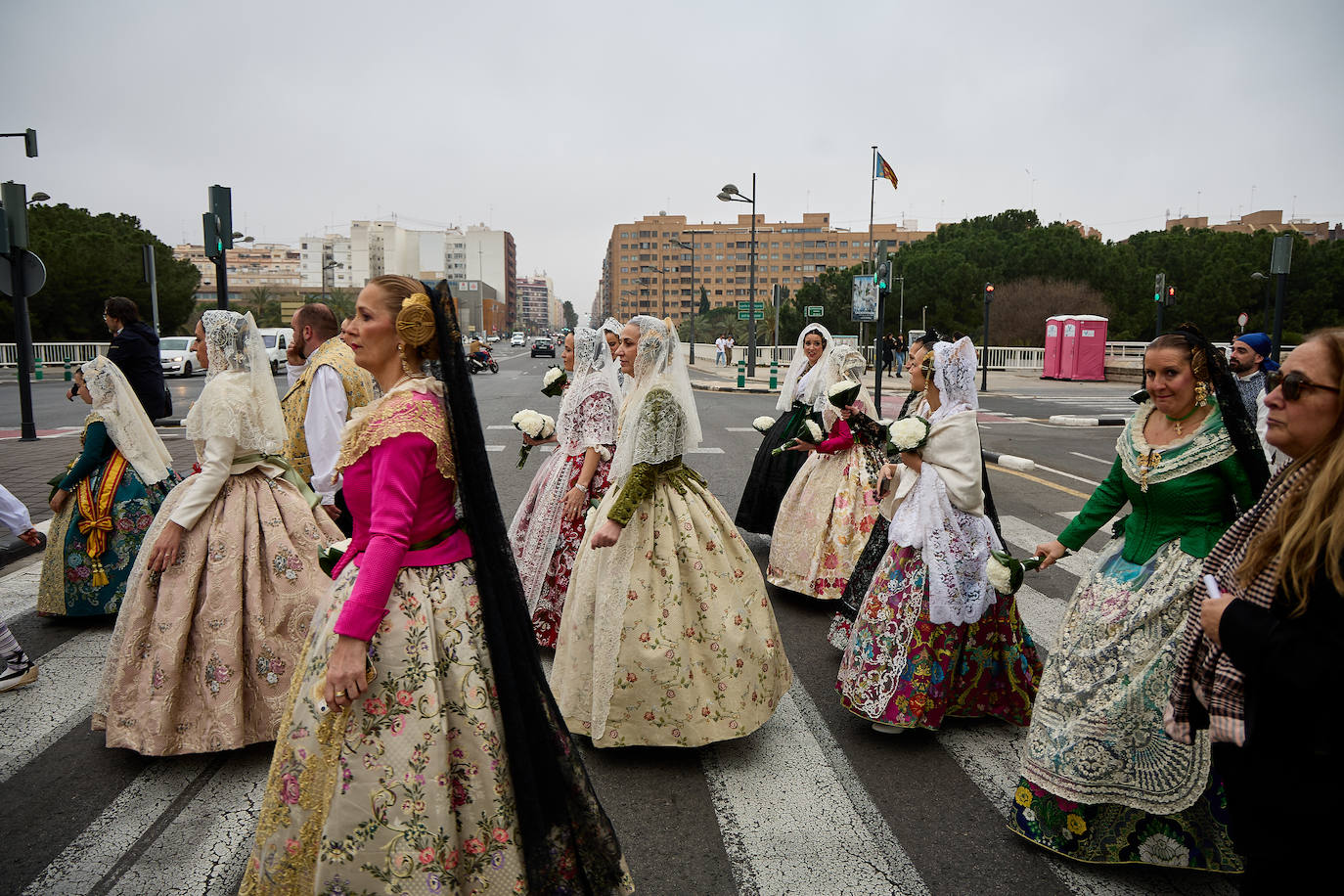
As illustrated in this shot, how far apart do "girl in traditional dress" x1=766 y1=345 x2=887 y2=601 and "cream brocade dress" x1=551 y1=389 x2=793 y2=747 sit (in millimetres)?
2205

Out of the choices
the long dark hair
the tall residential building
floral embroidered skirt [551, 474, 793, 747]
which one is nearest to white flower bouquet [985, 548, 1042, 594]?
floral embroidered skirt [551, 474, 793, 747]

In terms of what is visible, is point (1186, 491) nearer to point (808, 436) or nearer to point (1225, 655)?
point (1225, 655)

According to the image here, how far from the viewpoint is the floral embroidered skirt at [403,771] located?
7.33ft

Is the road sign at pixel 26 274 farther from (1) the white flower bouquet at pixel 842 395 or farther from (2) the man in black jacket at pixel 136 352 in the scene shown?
(1) the white flower bouquet at pixel 842 395

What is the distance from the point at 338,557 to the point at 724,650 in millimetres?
1787

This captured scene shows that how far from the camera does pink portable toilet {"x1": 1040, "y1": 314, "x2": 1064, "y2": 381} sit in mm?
34156

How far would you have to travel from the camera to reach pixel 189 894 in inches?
115

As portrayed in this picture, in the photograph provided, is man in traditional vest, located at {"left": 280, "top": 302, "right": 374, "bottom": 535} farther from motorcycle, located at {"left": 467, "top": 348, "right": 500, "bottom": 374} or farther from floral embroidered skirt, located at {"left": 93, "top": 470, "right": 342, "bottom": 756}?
motorcycle, located at {"left": 467, "top": 348, "right": 500, "bottom": 374}

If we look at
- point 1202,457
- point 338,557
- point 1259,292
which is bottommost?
point 338,557

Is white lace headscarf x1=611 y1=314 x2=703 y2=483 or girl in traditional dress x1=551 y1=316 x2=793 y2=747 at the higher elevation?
white lace headscarf x1=611 y1=314 x2=703 y2=483

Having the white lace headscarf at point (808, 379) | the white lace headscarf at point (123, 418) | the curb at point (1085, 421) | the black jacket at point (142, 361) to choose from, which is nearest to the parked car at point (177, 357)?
the black jacket at point (142, 361)

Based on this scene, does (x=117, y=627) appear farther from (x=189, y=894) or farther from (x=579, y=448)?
(x=579, y=448)

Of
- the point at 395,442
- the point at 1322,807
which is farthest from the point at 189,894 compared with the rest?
the point at 1322,807

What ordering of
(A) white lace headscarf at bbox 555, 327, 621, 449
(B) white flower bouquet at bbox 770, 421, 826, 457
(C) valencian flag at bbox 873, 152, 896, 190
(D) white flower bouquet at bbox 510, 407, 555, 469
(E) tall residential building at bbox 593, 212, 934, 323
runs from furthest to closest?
1. (E) tall residential building at bbox 593, 212, 934, 323
2. (C) valencian flag at bbox 873, 152, 896, 190
3. (B) white flower bouquet at bbox 770, 421, 826, 457
4. (D) white flower bouquet at bbox 510, 407, 555, 469
5. (A) white lace headscarf at bbox 555, 327, 621, 449
